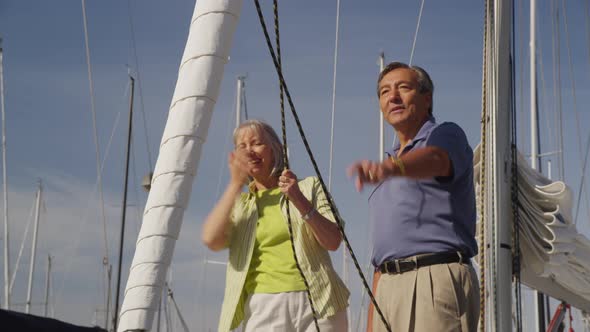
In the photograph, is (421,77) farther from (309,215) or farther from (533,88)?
(533,88)

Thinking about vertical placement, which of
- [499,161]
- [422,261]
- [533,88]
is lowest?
[422,261]

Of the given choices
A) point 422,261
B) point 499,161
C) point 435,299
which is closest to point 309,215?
point 422,261

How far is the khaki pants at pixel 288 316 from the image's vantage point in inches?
147

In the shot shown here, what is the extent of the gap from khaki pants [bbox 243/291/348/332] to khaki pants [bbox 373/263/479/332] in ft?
2.07

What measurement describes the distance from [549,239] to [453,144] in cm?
339

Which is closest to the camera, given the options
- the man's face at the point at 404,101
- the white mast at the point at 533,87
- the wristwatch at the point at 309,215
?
the man's face at the point at 404,101

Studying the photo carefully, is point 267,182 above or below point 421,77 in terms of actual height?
below

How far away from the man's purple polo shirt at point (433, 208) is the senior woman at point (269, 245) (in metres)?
0.56

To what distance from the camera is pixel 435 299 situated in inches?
120

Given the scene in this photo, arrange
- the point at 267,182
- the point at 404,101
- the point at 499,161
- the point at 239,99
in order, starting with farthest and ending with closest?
1. the point at 239,99
2. the point at 499,161
3. the point at 267,182
4. the point at 404,101

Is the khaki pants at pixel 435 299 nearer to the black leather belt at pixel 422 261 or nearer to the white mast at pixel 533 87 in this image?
the black leather belt at pixel 422 261

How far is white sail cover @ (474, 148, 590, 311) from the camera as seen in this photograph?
5.98 metres

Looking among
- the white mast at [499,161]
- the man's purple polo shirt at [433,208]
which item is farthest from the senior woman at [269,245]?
the white mast at [499,161]

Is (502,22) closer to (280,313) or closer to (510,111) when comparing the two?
(510,111)
